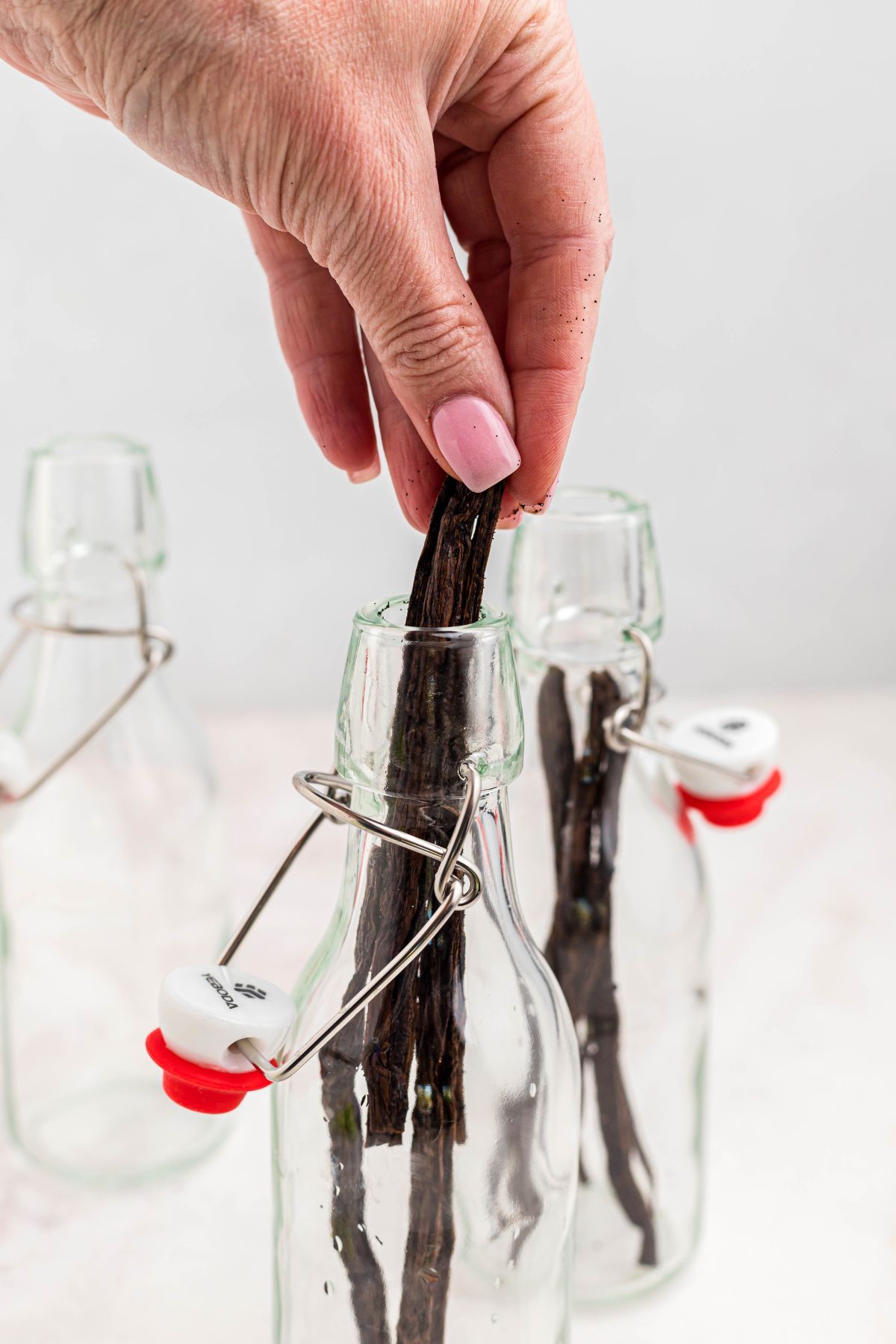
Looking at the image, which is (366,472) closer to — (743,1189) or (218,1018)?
(218,1018)

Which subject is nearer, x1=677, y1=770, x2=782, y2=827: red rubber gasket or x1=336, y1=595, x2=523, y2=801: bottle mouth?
x1=336, y1=595, x2=523, y2=801: bottle mouth

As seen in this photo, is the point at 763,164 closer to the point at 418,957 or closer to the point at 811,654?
the point at 811,654

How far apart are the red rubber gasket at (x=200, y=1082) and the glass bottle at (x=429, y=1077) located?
21 millimetres

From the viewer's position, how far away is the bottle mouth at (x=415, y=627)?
0.32 metres

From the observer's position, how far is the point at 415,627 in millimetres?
325

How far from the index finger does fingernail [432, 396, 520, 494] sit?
0.02 meters

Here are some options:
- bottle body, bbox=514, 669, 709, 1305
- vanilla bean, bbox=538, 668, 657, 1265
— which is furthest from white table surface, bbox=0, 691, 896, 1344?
vanilla bean, bbox=538, 668, 657, 1265

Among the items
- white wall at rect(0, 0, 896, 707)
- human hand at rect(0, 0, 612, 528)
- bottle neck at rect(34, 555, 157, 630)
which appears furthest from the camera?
white wall at rect(0, 0, 896, 707)

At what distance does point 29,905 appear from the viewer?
0.59 metres

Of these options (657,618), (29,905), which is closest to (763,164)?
(657,618)

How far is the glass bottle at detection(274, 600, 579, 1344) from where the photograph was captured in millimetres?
329

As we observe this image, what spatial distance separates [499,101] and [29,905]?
0.40m

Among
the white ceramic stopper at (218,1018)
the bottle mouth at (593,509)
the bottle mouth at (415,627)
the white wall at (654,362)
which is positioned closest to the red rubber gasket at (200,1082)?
the white ceramic stopper at (218,1018)

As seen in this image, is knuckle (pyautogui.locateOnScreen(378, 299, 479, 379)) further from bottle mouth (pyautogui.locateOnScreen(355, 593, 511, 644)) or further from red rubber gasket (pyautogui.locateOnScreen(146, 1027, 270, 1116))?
red rubber gasket (pyautogui.locateOnScreen(146, 1027, 270, 1116))
